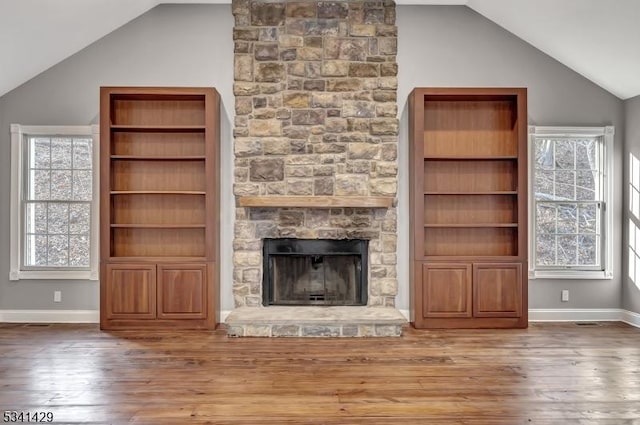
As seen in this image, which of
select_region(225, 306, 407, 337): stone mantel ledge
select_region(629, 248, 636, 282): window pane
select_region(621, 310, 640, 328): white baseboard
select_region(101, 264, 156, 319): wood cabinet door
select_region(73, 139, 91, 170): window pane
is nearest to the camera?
select_region(225, 306, 407, 337): stone mantel ledge

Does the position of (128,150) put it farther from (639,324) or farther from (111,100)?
(639,324)

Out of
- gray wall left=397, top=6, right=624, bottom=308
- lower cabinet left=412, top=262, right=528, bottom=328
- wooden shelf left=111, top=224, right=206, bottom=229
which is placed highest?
gray wall left=397, top=6, right=624, bottom=308

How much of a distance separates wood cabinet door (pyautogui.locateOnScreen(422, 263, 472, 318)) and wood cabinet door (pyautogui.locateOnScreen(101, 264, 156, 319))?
2.86 meters

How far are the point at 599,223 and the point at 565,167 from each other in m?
0.75

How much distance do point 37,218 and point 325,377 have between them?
392cm

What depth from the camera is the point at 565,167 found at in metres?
5.20

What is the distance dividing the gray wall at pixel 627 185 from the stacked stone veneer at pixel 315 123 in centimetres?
262

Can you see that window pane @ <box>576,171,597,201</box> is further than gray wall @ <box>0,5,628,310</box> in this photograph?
Yes

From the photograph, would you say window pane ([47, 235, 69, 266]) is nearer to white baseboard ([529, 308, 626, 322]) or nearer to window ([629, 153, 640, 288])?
white baseboard ([529, 308, 626, 322])

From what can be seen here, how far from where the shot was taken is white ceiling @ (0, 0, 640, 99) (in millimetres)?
4098

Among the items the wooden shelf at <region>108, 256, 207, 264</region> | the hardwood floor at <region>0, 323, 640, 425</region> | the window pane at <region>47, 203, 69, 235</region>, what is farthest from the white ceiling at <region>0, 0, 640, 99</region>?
the hardwood floor at <region>0, 323, 640, 425</region>

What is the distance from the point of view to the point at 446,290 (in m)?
4.78

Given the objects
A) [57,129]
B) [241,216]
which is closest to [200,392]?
[241,216]

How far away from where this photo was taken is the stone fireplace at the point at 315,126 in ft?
16.4
